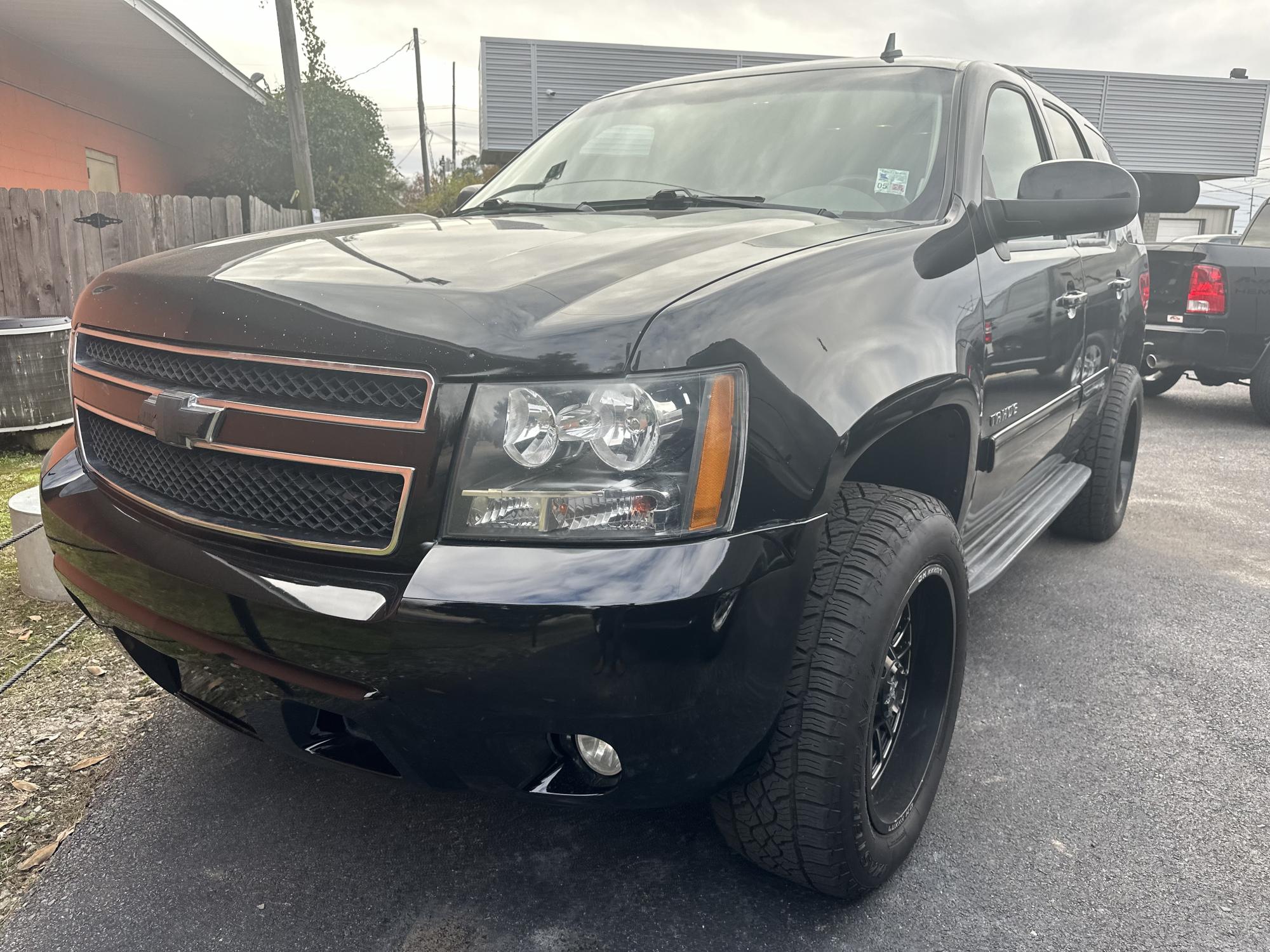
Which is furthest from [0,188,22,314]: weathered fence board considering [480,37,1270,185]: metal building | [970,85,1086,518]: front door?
[480,37,1270,185]: metal building

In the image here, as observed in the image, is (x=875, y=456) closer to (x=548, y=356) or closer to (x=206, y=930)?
(x=548, y=356)

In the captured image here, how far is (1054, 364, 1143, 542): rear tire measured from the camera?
14.2ft

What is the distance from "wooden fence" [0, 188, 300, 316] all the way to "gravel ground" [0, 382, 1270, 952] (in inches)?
198

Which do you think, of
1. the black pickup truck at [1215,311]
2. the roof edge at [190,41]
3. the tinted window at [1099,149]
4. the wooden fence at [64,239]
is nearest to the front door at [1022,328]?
the tinted window at [1099,149]

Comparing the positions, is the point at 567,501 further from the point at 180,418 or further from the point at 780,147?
the point at 780,147

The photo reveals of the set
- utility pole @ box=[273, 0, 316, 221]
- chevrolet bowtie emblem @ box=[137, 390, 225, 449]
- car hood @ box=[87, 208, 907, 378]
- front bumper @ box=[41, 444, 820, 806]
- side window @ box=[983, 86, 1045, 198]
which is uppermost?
utility pole @ box=[273, 0, 316, 221]

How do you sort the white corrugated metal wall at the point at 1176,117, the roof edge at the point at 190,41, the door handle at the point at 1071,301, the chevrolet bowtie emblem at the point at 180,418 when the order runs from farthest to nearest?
the white corrugated metal wall at the point at 1176,117 < the roof edge at the point at 190,41 < the door handle at the point at 1071,301 < the chevrolet bowtie emblem at the point at 180,418

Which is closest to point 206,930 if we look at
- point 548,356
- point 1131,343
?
point 548,356

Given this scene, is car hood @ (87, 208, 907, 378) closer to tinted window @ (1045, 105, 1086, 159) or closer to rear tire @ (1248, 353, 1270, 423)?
tinted window @ (1045, 105, 1086, 159)

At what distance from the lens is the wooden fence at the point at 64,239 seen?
653 centimetres

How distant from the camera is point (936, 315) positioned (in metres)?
2.22

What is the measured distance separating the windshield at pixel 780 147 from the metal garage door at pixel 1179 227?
3432 centimetres

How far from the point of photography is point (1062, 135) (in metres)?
3.92

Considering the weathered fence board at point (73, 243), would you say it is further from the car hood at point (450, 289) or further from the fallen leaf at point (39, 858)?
the fallen leaf at point (39, 858)
